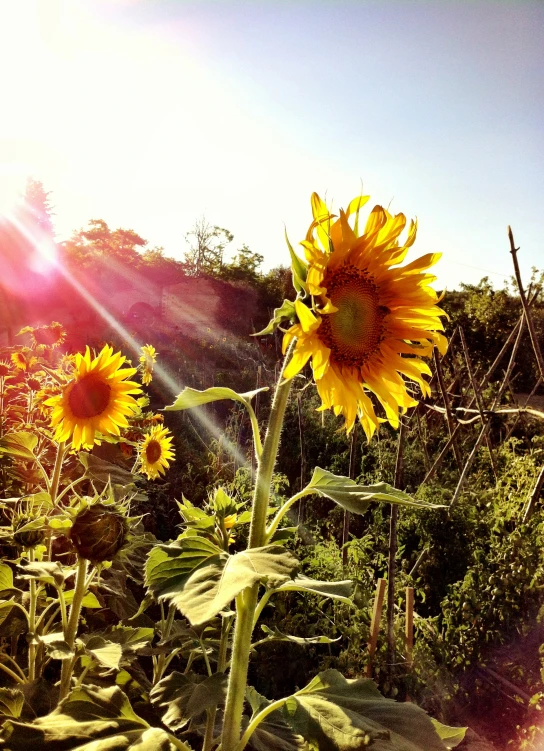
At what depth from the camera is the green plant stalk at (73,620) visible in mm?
1011

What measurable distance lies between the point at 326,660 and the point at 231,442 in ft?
9.05

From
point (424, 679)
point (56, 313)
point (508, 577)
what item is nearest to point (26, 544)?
point (424, 679)

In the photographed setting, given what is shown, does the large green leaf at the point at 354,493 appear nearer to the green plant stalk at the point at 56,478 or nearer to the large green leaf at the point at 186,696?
the large green leaf at the point at 186,696

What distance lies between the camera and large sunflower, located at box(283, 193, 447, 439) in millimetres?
803

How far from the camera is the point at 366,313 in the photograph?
3.04 feet

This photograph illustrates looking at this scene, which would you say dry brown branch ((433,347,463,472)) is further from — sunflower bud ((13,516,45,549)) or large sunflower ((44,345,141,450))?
sunflower bud ((13,516,45,549))

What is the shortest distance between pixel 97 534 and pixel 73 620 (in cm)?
24

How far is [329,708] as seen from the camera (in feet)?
2.42

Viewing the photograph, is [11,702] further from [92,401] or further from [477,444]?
[477,444]

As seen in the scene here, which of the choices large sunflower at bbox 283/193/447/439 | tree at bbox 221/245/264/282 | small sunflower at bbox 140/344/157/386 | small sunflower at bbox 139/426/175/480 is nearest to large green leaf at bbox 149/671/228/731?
large sunflower at bbox 283/193/447/439

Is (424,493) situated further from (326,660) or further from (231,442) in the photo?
(231,442)

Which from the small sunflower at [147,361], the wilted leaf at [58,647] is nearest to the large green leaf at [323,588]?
the wilted leaf at [58,647]

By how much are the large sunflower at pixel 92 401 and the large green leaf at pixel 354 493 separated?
77 cm

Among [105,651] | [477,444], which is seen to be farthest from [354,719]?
[477,444]
